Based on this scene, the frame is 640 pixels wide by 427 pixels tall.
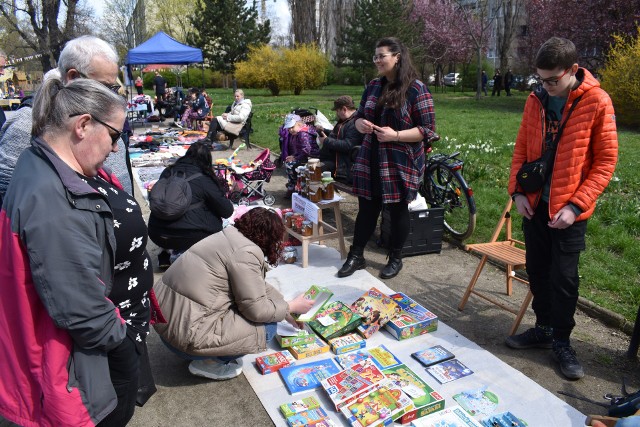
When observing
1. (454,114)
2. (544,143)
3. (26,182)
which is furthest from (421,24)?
(26,182)

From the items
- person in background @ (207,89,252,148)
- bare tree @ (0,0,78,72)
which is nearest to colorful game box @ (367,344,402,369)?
person in background @ (207,89,252,148)

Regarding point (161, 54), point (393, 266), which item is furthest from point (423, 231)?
point (161, 54)

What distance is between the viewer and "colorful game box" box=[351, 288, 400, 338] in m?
3.61

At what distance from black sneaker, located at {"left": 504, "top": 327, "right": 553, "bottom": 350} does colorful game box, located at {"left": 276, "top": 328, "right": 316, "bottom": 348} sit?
4.64ft

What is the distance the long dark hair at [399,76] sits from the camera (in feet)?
13.2

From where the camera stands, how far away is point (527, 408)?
2861mm

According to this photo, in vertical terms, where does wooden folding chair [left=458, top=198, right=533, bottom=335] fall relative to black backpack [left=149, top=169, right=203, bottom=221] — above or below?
below

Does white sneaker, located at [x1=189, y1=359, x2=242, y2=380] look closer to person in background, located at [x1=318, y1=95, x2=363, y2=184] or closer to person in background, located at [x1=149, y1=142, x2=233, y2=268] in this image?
person in background, located at [x1=149, y1=142, x2=233, y2=268]

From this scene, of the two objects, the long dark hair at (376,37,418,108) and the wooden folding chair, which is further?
the long dark hair at (376,37,418,108)

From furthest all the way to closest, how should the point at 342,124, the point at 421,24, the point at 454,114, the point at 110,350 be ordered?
the point at 421,24
the point at 454,114
the point at 342,124
the point at 110,350

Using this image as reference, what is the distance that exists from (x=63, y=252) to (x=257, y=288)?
1.52 metres

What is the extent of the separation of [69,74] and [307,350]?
2.24 meters

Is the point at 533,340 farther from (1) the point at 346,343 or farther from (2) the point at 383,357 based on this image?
(1) the point at 346,343

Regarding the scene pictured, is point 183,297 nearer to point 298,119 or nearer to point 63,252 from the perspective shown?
point 63,252
